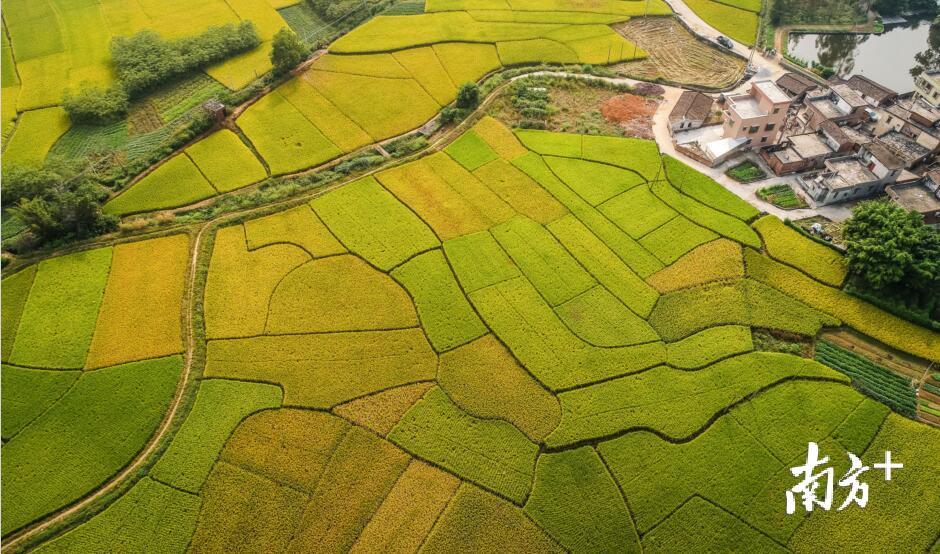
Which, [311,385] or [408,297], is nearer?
[311,385]

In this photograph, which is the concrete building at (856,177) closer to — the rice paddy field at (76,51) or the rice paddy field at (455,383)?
the rice paddy field at (455,383)

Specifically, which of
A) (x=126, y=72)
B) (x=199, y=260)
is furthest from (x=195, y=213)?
(x=126, y=72)

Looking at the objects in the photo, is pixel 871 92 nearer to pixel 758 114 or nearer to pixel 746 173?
pixel 758 114

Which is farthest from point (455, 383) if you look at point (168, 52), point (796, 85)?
point (168, 52)

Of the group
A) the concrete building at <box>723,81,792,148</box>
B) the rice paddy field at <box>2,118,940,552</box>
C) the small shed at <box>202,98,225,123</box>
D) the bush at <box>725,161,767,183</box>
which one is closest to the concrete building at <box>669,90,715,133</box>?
the concrete building at <box>723,81,792,148</box>

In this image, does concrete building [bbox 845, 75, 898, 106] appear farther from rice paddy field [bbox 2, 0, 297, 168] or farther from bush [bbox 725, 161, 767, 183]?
rice paddy field [bbox 2, 0, 297, 168]

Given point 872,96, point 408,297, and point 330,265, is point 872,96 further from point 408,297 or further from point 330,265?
point 330,265

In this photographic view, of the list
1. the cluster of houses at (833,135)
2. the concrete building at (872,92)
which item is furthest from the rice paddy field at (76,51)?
the concrete building at (872,92)
